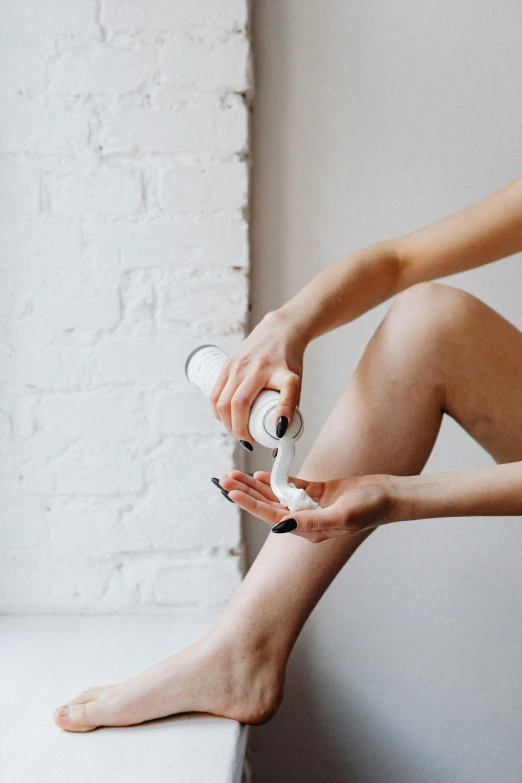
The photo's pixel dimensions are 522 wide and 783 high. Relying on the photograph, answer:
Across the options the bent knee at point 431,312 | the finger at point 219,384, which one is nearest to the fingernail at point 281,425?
the finger at point 219,384

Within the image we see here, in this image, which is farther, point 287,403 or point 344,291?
point 344,291

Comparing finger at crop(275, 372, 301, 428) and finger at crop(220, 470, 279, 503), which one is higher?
finger at crop(275, 372, 301, 428)

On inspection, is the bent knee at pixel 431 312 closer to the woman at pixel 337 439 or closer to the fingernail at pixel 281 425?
the woman at pixel 337 439

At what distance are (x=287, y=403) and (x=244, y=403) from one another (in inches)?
2.0

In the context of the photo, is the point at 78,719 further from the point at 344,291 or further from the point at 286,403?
the point at 344,291

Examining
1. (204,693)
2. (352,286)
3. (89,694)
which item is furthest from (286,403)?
(89,694)

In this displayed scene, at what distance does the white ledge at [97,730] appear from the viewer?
30.8 inches

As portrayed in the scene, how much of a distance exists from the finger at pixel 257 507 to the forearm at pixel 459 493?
0.12 m

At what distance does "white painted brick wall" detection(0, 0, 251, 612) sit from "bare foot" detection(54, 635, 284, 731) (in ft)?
1.33

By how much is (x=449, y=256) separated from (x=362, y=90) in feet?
1.50

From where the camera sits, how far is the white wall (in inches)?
49.5

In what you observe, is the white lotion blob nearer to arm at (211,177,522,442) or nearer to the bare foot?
arm at (211,177,522,442)

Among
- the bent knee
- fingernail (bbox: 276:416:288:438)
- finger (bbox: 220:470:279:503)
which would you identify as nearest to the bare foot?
finger (bbox: 220:470:279:503)

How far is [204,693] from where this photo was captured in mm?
856
